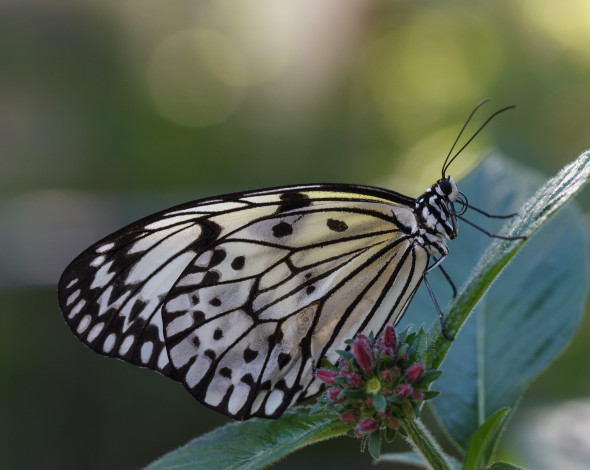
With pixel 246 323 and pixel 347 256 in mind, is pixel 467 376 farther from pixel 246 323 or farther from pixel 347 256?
pixel 246 323

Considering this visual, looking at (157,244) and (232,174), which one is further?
(232,174)

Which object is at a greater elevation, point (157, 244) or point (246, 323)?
point (157, 244)

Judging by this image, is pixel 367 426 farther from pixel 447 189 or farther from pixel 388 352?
pixel 447 189

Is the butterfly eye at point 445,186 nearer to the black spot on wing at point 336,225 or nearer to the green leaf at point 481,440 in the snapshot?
the black spot on wing at point 336,225

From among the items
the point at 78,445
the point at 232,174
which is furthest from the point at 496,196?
the point at 232,174

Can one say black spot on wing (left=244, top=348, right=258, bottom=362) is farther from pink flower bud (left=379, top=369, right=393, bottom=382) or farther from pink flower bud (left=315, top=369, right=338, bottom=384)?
pink flower bud (left=379, top=369, right=393, bottom=382)

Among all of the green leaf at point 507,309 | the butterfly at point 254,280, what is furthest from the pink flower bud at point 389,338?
the butterfly at point 254,280
